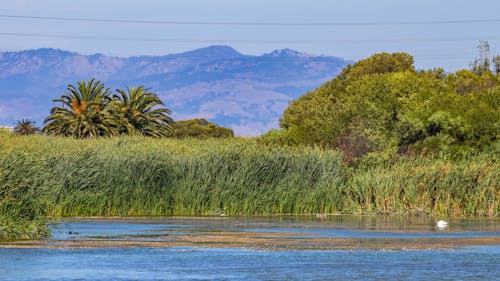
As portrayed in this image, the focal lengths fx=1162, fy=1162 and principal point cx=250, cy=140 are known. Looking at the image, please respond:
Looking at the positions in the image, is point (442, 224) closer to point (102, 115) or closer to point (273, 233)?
point (273, 233)

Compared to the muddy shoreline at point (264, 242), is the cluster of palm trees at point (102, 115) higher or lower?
higher

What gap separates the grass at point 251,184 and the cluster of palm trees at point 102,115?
31074mm

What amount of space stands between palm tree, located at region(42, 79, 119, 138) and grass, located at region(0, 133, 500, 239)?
105 ft

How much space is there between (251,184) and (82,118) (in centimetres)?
3687

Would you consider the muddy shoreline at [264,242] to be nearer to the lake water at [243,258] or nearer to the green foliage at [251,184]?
the lake water at [243,258]

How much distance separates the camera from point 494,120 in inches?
2240

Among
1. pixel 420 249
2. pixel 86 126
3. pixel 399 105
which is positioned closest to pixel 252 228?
pixel 420 249

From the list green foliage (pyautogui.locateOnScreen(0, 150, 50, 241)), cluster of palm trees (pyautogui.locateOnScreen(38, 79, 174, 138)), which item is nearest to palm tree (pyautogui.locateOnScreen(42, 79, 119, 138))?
cluster of palm trees (pyautogui.locateOnScreen(38, 79, 174, 138))

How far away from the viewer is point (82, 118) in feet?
263

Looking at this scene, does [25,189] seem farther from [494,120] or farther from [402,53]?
[402,53]

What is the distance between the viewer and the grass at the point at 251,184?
43.0 m

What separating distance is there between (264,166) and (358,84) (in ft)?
115

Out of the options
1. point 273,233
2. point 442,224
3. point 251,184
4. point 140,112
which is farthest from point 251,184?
point 140,112

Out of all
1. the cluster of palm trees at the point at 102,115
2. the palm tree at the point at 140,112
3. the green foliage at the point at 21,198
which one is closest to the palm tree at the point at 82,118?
the cluster of palm trees at the point at 102,115
